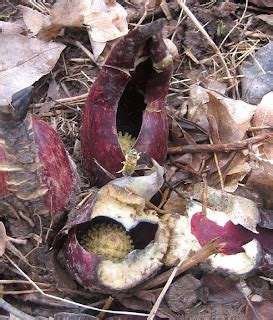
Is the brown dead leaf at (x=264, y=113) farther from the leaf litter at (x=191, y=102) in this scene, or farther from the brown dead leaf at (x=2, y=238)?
the brown dead leaf at (x=2, y=238)

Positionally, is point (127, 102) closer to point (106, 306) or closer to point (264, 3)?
point (106, 306)

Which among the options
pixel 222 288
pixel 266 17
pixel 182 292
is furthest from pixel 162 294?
pixel 266 17

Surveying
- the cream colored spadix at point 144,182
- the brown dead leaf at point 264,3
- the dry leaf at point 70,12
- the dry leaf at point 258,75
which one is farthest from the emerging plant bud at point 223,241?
the brown dead leaf at point 264,3

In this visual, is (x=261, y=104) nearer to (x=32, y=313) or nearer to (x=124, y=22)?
(x=124, y=22)

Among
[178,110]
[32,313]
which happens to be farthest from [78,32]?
[32,313]

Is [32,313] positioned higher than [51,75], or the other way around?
[51,75]

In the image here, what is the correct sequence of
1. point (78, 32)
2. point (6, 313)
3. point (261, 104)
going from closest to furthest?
point (6, 313) < point (261, 104) < point (78, 32)
